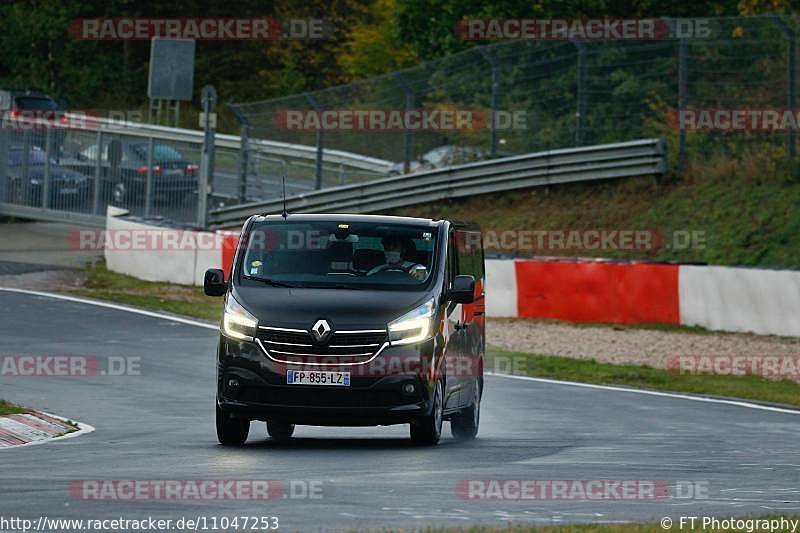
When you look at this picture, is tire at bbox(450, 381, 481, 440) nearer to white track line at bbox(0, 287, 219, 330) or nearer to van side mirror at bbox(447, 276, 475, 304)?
van side mirror at bbox(447, 276, 475, 304)

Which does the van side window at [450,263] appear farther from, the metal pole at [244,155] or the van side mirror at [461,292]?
the metal pole at [244,155]

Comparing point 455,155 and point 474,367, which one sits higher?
point 455,155

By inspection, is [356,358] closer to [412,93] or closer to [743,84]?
[743,84]

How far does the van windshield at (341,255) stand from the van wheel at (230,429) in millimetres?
1105

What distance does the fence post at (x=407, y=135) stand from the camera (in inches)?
1372

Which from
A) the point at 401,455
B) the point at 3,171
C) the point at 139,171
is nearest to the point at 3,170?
the point at 3,171

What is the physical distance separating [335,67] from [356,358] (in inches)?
2547

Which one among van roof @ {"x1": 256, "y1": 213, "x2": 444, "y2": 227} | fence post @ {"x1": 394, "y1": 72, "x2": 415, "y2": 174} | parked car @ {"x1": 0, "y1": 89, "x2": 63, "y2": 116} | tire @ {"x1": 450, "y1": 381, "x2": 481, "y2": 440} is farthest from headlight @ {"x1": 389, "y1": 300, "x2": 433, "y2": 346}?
parked car @ {"x1": 0, "y1": 89, "x2": 63, "y2": 116}

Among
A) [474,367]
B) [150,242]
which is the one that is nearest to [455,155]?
[150,242]

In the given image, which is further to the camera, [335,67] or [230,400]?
[335,67]

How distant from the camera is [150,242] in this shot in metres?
32.0

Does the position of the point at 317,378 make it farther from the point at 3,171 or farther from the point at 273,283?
the point at 3,171

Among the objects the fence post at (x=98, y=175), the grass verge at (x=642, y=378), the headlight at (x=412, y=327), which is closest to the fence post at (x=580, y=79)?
the grass verge at (x=642, y=378)

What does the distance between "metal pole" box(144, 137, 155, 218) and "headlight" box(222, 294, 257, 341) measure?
2333cm
